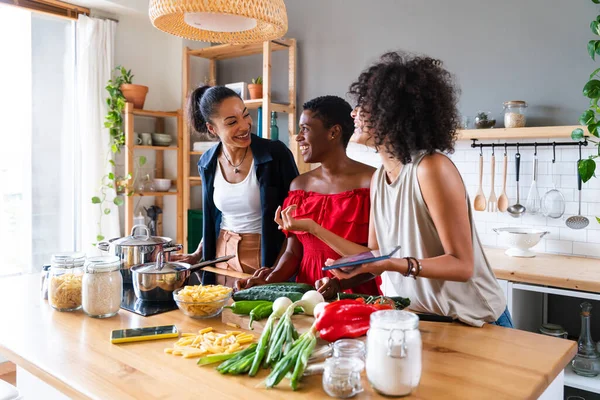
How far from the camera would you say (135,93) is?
4457 mm

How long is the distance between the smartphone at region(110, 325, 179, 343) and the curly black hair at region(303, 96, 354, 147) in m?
1.19

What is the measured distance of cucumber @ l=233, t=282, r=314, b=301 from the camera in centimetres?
171

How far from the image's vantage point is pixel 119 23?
15.2 ft

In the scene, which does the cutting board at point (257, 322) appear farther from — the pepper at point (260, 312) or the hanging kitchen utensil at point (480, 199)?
the hanging kitchen utensil at point (480, 199)

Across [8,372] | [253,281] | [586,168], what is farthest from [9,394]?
[586,168]

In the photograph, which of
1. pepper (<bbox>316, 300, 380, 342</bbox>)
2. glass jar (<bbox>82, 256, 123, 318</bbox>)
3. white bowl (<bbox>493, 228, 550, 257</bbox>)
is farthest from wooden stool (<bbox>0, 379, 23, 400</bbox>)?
white bowl (<bbox>493, 228, 550, 257</bbox>)

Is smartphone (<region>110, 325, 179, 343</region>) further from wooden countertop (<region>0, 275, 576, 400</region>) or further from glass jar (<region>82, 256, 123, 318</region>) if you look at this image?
glass jar (<region>82, 256, 123, 318</region>)

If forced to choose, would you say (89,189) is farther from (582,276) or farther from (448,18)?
(582,276)

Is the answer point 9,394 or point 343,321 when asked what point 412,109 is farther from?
point 9,394

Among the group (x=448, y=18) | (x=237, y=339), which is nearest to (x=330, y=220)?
(x=237, y=339)

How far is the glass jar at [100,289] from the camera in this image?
1717mm

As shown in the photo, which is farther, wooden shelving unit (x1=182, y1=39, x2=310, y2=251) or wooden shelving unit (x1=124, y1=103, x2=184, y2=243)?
wooden shelving unit (x1=124, y1=103, x2=184, y2=243)

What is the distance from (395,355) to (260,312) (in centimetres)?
58

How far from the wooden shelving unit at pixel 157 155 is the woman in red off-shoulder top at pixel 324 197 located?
2.44 meters
